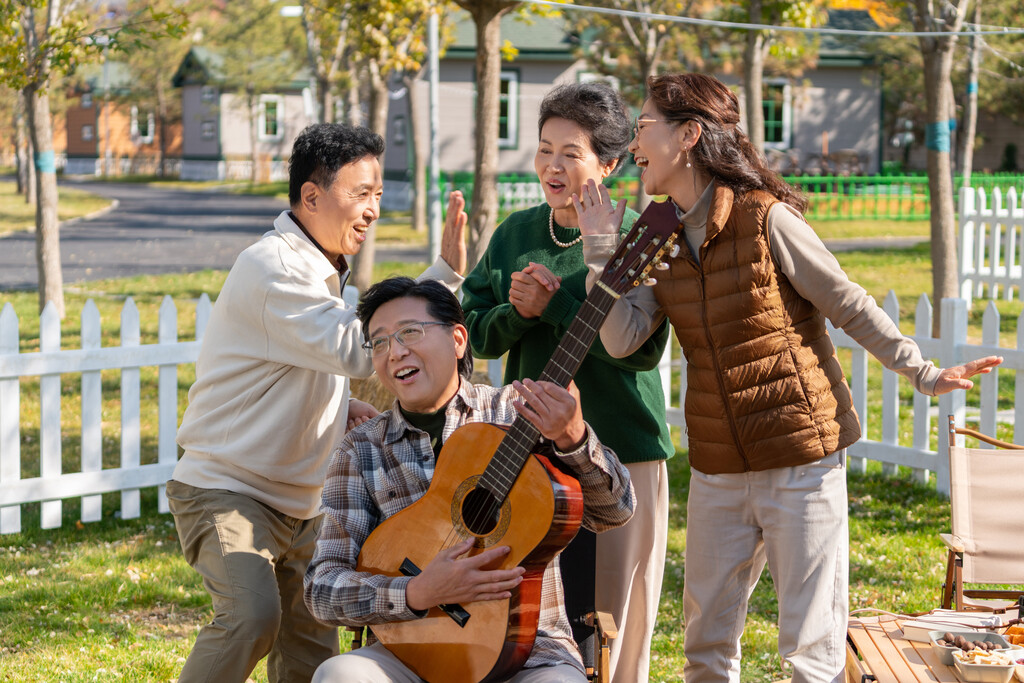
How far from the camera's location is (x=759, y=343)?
10.0 feet

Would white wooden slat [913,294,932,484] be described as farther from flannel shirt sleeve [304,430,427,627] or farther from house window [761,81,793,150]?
house window [761,81,793,150]

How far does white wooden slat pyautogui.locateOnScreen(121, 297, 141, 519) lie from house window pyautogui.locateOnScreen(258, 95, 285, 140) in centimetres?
4105

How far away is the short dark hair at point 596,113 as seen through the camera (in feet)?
10.8

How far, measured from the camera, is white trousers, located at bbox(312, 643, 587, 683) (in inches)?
107

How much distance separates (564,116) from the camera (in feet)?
10.8

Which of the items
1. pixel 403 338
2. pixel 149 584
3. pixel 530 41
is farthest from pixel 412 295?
pixel 530 41

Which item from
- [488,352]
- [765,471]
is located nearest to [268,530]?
[488,352]

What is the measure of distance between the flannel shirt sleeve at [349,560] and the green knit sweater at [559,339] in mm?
573

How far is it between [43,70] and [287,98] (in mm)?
37535

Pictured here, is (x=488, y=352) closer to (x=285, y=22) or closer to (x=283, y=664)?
(x=283, y=664)

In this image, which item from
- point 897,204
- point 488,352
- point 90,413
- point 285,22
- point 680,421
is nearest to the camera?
point 488,352

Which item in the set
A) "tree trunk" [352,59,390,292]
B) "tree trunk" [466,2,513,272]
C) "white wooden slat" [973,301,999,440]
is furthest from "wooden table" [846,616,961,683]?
"tree trunk" [352,59,390,292]

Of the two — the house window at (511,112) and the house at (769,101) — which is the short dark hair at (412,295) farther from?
the house window at (511,112)

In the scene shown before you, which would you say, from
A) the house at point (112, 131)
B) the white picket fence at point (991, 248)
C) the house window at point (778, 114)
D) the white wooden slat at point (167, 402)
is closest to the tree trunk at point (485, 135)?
the white wooden slat at point (167, 402)
